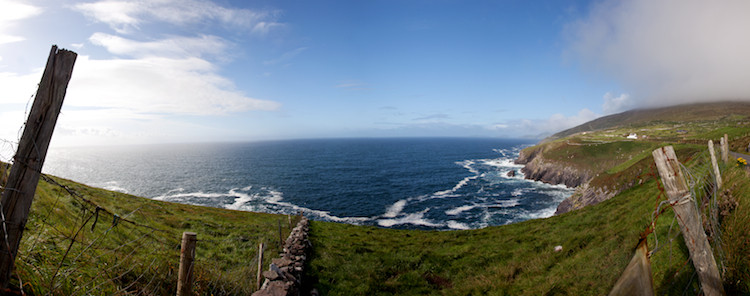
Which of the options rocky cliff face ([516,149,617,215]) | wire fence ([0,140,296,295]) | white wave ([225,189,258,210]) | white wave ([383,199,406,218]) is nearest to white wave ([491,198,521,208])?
rocky cliff face ([516,149,617,215])

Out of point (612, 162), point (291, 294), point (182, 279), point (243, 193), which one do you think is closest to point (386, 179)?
point (243, 193)

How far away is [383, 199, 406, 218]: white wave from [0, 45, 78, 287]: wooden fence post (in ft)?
167

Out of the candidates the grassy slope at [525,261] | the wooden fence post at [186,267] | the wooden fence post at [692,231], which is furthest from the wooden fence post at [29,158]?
the grassy slope at [525,261]

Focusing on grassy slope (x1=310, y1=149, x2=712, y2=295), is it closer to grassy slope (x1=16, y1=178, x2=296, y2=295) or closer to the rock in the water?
the rock in the water

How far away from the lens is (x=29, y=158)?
374cm

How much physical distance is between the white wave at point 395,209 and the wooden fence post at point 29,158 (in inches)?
2003

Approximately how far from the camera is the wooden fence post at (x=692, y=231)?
429 cm

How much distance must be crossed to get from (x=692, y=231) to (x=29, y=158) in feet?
33.1

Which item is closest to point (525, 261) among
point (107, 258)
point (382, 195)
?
point (107, 258)

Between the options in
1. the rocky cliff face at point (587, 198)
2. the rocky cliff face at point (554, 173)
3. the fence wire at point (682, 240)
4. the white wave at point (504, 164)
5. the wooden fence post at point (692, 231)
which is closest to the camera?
the wooden fence post at point (692, 231)

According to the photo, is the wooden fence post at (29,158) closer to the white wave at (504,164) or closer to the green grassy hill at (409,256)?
the green grassy hill at (409,256)

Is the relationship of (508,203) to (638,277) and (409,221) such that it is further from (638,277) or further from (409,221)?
(638,277)

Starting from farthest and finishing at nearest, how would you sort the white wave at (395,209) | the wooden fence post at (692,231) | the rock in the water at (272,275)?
the white wave at (395,209) → the rock in the water at (272,275) → the wooden fence post at (692,231)

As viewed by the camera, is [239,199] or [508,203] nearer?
[508,203]
